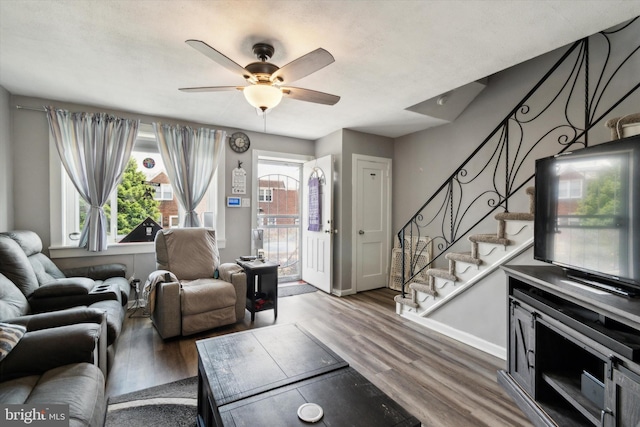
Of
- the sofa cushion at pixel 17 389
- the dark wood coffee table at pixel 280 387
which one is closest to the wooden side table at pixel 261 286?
the dark wood coffee table at pixel 280 387

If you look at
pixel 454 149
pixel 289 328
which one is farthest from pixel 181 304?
pixel 454 149

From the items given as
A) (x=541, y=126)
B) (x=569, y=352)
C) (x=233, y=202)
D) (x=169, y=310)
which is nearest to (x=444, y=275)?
(x=569, y=352)

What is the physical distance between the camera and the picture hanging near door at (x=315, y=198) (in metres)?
4.46

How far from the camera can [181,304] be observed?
2707mm

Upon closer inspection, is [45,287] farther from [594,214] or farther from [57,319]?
[594,214]

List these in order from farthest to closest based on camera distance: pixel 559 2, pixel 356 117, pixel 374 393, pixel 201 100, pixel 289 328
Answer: pixel 356 117 → pixel 201 100 → pixel 289 328 → pixel 559 2 → pixel 374 393

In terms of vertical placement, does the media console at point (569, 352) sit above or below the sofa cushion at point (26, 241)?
below

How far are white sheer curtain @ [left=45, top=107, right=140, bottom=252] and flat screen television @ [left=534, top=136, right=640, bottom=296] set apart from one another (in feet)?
14.0

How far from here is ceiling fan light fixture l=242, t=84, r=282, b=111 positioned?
1.98 metres

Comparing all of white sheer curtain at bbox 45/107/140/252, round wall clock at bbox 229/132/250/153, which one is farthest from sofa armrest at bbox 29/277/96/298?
round wall clock at bbox 229/132/250/153

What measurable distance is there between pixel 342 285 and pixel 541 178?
9.38ft

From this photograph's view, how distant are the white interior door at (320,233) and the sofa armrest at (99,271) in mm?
2603

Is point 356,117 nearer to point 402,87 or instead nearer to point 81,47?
point 402,87

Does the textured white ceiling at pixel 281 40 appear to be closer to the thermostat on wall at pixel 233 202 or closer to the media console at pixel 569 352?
the thermostat on wall at pixel 233 202
